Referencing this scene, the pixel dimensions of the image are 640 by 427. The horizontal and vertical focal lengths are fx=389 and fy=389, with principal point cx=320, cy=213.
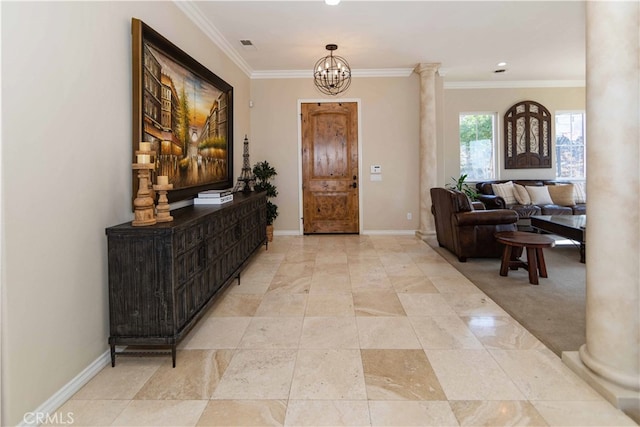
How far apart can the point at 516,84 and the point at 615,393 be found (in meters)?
7.23

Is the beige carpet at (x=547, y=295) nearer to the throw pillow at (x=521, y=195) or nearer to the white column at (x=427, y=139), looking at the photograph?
the white column at (x=427, y=139)

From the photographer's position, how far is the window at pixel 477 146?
797cm

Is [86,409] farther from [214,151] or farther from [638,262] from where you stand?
[214,151]

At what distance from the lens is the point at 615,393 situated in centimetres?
190

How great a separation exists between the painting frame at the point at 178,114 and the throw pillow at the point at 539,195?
5.51 meters

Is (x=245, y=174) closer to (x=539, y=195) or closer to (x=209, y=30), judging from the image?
(x=209, y=30)

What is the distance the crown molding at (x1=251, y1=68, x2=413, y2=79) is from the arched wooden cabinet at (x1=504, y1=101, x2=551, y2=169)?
264 cm

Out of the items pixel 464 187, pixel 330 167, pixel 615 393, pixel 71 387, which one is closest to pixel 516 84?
pixel 464 187

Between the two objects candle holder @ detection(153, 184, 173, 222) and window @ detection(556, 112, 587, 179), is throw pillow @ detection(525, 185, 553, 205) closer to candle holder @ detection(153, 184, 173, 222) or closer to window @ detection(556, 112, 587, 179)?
window @ detection(556, 112, 587, 179)

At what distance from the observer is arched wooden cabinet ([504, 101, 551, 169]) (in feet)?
25.5

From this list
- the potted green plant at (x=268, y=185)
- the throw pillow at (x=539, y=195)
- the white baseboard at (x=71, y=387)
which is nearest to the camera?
the white baseboard at (x=71, y=387)

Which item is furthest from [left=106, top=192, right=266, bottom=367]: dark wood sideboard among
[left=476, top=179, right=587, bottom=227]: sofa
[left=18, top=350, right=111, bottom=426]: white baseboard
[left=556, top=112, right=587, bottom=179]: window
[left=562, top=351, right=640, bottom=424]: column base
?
[left=556, top=112, right=587, bottom=179]: window

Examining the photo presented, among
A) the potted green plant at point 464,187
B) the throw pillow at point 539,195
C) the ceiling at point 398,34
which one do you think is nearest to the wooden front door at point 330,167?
the ceiling at point 398,34

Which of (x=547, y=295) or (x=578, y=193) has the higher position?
(x=578, y=193)
